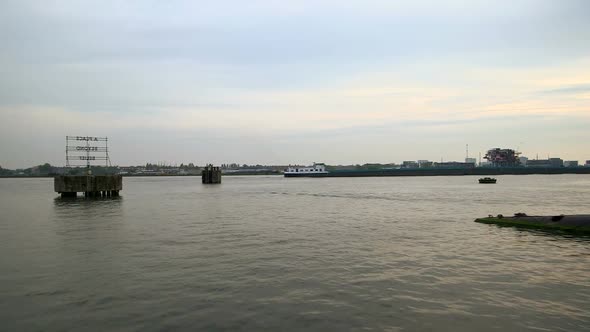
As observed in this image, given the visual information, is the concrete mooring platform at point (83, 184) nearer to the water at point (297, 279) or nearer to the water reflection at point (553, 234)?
the water at point (297, 279)

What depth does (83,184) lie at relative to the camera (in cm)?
6869

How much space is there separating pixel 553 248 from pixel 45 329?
24085 mm

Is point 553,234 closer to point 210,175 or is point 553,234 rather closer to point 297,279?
point 297,279

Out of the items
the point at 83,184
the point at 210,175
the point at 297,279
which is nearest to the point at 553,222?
the point at 297,279

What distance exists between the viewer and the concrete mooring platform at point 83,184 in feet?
224

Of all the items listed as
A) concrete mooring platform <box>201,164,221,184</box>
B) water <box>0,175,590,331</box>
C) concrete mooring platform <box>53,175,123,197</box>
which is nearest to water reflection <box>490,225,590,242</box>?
water <box>0,175,590,331</box>

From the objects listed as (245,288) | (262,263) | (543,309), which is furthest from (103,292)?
(543,309)

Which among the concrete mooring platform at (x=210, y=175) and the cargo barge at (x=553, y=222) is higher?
the concrete mooring platform at (x=210, y=175)

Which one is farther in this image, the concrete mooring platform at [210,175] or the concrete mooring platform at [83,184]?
the concrete mooring platform at [210,175]

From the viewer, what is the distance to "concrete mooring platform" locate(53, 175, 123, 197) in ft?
224

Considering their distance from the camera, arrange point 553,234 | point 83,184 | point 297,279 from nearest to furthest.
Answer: point 297,279
point 553,234
point 83,184

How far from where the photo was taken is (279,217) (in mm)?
37875

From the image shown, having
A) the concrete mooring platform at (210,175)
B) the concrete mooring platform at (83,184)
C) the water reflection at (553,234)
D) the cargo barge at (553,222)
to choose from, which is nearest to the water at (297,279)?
the water reflection at (553,234)

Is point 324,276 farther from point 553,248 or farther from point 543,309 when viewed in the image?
point 553,248
